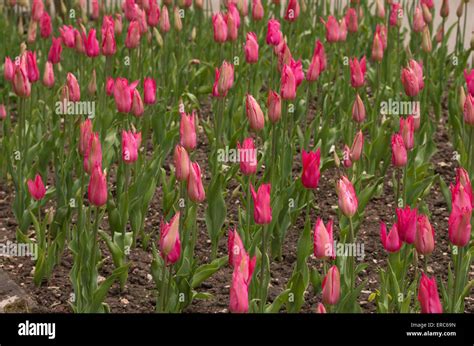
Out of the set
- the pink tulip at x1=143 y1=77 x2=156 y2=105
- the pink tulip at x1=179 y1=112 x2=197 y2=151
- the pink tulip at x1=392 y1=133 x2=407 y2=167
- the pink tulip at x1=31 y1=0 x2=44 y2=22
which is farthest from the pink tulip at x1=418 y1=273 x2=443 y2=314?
the pink tulip at x1=31 y1=0 x2=44 y2=22

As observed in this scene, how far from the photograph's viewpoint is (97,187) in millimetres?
3324

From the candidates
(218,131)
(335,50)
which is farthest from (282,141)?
(335,50)

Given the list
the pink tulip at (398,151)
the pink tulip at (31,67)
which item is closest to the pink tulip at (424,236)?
the pink tulip at (398,151)

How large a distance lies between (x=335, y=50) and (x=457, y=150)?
156cm

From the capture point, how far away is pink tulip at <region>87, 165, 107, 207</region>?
10.8 ft

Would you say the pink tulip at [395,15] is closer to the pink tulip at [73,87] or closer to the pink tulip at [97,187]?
the pink tulip at [73,87]

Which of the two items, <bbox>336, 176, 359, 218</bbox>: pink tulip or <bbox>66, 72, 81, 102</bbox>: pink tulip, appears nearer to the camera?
<bbox>336, 176, 359, 218</bbox>: pink tulip

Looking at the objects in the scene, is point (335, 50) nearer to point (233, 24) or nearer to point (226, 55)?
point (226, 55)

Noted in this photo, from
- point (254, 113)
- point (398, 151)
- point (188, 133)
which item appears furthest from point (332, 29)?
point (188, 133)

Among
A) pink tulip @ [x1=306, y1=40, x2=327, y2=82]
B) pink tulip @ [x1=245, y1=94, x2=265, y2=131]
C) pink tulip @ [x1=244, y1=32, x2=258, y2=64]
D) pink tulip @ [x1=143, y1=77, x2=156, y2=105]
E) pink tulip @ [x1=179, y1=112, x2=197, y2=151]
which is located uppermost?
pink tulip @ [x1=244, y1=32, x2=258, y2=64]

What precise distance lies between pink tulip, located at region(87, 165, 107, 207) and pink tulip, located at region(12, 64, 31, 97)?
1.10 m

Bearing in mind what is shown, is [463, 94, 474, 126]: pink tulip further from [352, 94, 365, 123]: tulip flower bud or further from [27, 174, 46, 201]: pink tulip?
[27, 174, 46, 201]: pink tulip

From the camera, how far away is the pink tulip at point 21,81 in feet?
14.1
